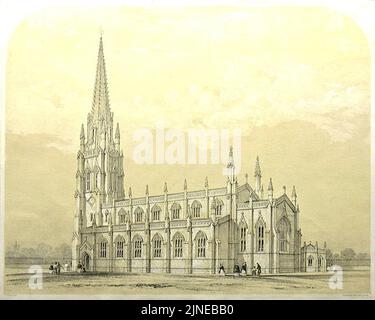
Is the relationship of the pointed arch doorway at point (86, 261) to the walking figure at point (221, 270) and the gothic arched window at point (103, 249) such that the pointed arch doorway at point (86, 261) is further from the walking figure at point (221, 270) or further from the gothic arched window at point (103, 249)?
the walking figure at point (221, 270)

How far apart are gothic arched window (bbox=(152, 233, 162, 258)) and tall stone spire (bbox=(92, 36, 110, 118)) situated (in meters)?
2.51

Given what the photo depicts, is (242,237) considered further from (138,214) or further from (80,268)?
(80,268)

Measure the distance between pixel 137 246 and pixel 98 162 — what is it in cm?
173

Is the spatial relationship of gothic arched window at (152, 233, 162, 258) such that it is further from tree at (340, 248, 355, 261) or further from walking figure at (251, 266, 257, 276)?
A: tree at (340, 248, 355, 261)

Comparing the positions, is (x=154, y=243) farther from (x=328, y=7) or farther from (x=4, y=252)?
(x=328, y=7)

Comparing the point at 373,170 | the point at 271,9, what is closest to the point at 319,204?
the point at 373,170

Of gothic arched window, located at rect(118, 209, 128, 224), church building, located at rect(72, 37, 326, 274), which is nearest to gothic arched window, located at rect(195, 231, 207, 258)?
church building, located at rect(72, 37, 326, 274)

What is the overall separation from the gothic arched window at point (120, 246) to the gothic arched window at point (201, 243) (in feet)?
4.61

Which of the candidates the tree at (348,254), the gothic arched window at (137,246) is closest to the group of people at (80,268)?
the gothic arched window at (137,246)

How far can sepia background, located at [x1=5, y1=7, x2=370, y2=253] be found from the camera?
12.4 metres

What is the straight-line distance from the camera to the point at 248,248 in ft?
41.3

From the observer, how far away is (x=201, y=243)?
1286 cm

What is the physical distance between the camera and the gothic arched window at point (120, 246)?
42.8ft

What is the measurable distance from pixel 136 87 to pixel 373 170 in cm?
440
